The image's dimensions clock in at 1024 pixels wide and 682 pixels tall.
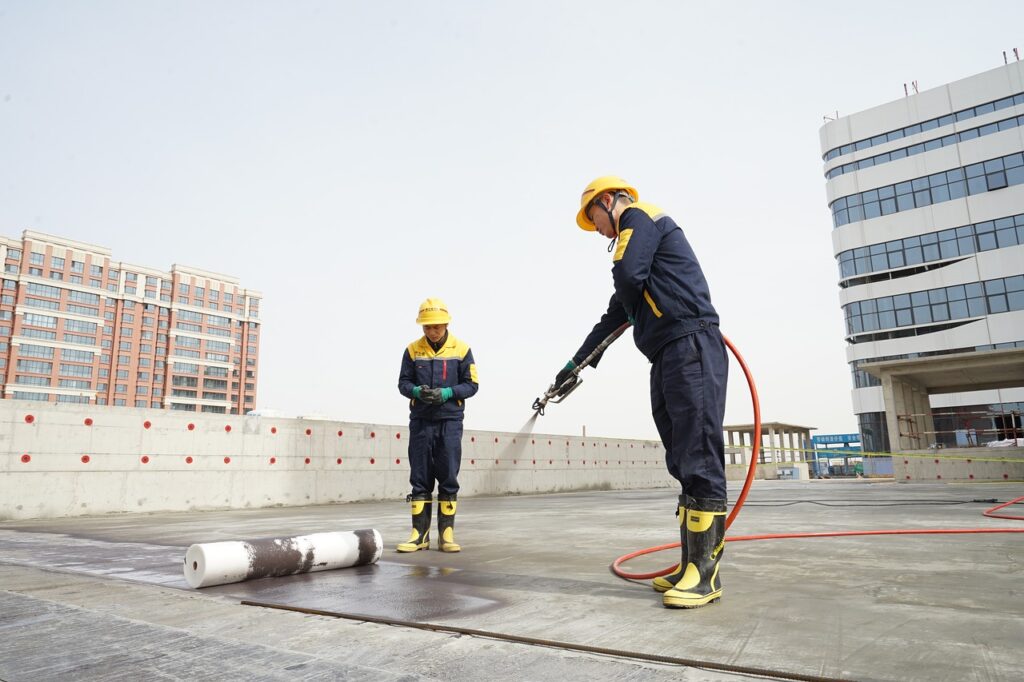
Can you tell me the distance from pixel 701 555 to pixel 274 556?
218cm

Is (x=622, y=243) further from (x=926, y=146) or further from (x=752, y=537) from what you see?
(x=926, y=146)

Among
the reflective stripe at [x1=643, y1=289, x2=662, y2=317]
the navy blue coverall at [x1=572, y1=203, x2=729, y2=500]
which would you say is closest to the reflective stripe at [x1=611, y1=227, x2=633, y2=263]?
the navy blue coverall at [x1=572, y1=203, x2=729, y2=500]

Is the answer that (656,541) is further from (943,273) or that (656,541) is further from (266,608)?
(943,273)

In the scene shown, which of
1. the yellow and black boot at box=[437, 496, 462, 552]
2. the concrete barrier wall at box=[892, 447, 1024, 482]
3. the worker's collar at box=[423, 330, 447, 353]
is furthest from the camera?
the concrete barrier wall at box=[892, 447, 1024, 482]

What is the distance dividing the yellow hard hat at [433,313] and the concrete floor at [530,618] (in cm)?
174

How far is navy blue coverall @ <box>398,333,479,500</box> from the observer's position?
4.56 meters

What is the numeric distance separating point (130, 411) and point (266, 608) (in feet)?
31.1

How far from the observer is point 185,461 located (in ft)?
35.2

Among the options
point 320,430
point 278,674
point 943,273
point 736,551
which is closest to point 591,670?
point 278,674

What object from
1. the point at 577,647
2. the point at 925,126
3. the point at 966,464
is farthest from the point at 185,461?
the point at 925,126

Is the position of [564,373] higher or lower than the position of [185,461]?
higher

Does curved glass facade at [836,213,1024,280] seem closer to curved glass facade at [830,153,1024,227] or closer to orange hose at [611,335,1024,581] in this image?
curved glass facade at [830,153,1024,227]

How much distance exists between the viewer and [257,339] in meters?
124

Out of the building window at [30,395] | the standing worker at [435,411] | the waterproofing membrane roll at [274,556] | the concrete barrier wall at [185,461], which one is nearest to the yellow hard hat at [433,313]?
the standing worker at [435,411]
